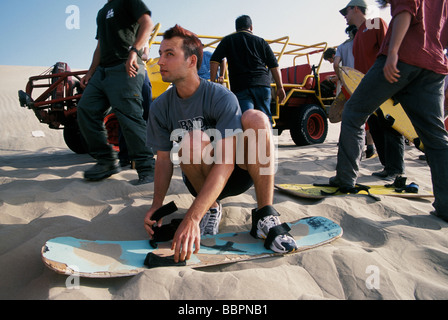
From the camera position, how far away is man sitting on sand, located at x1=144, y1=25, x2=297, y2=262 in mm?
1478

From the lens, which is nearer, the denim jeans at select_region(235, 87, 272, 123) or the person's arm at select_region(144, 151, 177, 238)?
the person's arm at select_region(144, 151, 177, 238)

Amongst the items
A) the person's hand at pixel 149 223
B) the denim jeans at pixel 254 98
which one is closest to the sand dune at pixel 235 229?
the person's hand at pixel 149 223

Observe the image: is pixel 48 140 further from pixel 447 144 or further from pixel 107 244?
pixel 447 144

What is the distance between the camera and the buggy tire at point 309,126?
5586 mm

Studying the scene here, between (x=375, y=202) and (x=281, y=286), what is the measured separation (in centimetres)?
139

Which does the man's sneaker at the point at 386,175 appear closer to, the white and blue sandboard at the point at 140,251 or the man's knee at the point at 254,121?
the white and blue sandboard at the point at 140,251

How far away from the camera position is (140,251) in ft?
4.73

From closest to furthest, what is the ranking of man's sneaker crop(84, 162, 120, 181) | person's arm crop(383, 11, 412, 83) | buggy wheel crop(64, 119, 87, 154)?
person's arm crop(383, 11, 412, 83) < man's sneaker crop(84, 162, 120, 181) < buggy wheel crop(64, 119, 87, 154)

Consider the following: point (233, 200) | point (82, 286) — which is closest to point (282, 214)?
point (233, 200)

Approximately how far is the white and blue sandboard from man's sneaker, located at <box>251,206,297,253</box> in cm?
4

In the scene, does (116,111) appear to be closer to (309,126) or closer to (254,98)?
(254,98)

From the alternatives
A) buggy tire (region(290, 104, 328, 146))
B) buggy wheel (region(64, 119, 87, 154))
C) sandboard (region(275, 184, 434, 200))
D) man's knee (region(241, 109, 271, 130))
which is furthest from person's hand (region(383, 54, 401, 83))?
buggy wheel (region(64, 119, 87, 154))

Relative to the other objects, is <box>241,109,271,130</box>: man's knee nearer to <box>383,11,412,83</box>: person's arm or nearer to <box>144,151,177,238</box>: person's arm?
<box>144,151,177,238</box>: person's arm

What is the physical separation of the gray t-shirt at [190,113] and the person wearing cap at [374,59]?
187 cm
